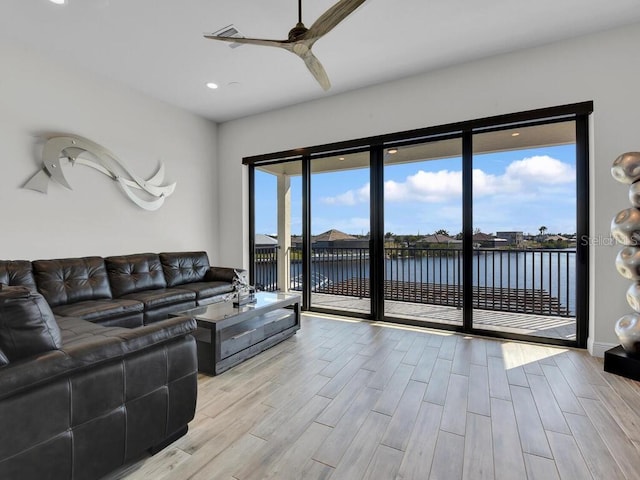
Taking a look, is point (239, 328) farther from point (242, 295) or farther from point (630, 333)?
point (630, 333)

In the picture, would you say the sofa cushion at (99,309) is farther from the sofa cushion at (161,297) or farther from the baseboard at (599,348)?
the baseboard at (599,348)

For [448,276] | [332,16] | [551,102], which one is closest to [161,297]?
[332,16]

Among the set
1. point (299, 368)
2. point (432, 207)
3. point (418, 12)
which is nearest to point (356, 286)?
point (432, 207)

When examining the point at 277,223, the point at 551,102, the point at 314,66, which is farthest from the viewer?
the point at 277,223

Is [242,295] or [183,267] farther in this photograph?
[183,267]

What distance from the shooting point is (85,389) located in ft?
4.27

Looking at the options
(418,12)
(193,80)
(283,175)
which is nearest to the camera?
(418,12)

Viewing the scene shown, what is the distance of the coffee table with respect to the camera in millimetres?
2586

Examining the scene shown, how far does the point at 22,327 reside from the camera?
4.08ft

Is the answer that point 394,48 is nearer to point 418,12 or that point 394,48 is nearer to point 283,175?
point 418,12

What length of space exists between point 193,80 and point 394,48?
249 cm

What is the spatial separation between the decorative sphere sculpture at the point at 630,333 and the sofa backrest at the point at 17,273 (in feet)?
16.8

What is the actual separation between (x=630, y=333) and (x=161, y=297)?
436 centimetres

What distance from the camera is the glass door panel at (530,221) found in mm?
3344
